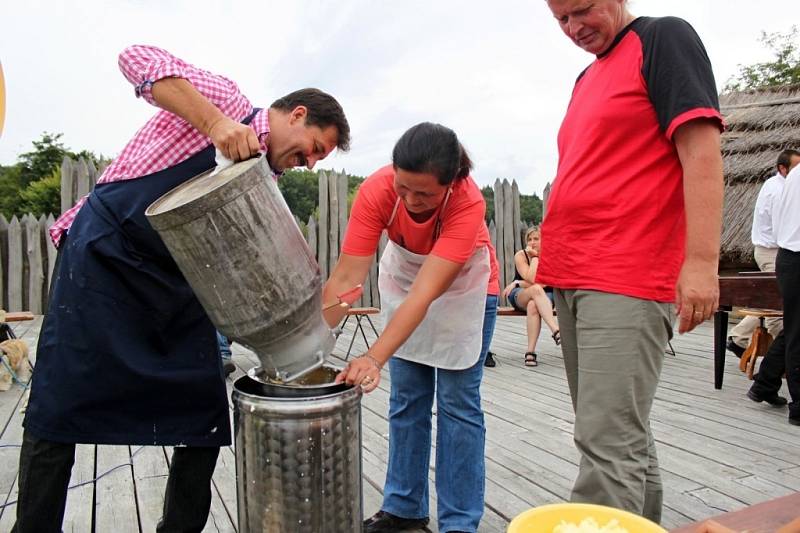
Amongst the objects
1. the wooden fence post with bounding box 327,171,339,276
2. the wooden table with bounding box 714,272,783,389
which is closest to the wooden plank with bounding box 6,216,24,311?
the wooden fence post with bounding box 327,171,339,276

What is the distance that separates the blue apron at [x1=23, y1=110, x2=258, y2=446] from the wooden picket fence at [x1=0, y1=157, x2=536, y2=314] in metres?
5.17

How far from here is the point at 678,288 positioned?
5.46ft

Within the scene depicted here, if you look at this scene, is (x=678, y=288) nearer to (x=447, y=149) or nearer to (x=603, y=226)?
(x=603, y=226)

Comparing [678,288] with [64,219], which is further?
[64,219]

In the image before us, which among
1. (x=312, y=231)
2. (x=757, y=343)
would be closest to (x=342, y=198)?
(x=312, y=231)

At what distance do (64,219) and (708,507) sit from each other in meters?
2.78

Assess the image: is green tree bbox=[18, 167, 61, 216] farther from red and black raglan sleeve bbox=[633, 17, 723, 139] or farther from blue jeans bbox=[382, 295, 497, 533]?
red and black raglan sleeve bbox=[633, 17, 723, 139]

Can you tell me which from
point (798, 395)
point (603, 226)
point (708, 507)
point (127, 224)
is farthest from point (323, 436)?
point (798, 395)

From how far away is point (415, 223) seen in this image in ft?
7.66

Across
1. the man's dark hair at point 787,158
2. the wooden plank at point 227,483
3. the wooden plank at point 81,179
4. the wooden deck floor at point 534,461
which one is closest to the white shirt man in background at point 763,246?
the man's dark hair at point 787,158

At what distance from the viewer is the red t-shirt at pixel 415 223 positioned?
2188 mm

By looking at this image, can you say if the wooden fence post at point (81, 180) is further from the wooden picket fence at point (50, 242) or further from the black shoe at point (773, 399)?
the black shoe at point (773, 399)

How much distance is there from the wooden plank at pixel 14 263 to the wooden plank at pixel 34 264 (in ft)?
0.31

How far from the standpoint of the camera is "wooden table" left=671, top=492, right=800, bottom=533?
1.10 m
